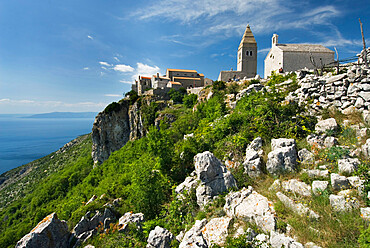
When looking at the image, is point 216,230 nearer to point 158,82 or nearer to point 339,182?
point 339,182

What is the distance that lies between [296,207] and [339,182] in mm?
1377

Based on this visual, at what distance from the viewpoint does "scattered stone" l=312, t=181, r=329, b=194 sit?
4.77m

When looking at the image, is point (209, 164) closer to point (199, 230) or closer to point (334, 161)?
point (199, 230)

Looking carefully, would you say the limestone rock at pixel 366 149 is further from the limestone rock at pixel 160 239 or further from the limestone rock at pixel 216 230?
the limestone rock at pixel 160 239

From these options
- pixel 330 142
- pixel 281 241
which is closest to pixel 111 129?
pixel 330 142

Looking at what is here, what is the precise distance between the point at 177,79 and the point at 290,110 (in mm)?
46400

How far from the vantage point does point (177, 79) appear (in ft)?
172

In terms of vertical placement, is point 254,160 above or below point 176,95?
below

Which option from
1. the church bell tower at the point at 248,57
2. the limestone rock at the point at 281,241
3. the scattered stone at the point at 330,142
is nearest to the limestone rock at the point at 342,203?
the limestone rock at the point at 281,241

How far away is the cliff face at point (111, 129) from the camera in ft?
136

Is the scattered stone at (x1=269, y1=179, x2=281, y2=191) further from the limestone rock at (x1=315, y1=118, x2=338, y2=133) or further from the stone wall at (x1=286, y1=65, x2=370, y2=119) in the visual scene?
the stone wall at (x1=286, y1=65, x2=370, y2=119)

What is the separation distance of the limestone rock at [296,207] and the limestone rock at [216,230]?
164cm

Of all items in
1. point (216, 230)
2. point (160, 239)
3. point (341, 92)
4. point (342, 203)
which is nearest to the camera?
point (342, 203)

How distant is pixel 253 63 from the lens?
120 ft
